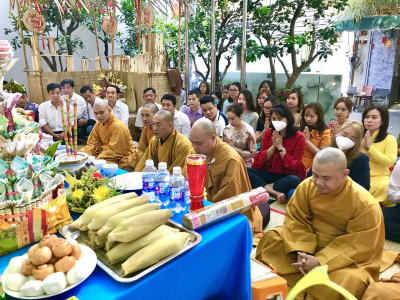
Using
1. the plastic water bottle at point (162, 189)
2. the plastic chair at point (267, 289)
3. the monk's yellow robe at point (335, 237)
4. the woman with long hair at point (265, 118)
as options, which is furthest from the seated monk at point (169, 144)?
the woman with long hair at point (265, 118)

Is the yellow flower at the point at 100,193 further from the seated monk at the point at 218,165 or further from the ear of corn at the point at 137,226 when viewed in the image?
the seated monk at the point at 218,165

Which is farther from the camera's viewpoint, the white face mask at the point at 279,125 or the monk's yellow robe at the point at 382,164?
the white face mask at the point at 279,125

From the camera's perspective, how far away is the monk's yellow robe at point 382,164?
12.5ft

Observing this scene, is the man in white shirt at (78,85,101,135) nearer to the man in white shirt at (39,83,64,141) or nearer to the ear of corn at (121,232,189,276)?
the man in white shirt at (39,83,64,141)

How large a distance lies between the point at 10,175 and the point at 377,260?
2544mm

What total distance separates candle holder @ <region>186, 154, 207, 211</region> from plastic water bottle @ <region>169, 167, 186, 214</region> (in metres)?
0.09

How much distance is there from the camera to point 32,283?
120 centimetres

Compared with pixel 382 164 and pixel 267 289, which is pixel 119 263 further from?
pixel 382 164

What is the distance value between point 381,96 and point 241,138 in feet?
22.8

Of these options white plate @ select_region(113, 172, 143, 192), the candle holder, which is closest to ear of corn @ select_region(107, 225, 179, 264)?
the candle holder

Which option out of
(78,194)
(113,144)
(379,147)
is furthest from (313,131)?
(78,194)

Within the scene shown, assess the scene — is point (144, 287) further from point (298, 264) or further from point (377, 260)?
point (377, 260)

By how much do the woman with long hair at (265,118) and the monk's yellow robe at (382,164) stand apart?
63.7 inches

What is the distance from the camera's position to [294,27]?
22.8 ft
